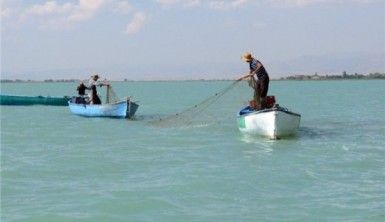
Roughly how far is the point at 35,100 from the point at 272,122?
31609mm

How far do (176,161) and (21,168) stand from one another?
3747mm

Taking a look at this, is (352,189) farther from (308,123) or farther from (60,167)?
(308,123)

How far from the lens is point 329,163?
15961 mm

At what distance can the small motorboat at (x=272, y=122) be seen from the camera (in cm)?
1988

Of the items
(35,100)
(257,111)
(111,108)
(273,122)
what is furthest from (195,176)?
(35,100)

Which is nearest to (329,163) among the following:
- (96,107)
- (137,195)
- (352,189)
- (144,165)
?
(352,189)

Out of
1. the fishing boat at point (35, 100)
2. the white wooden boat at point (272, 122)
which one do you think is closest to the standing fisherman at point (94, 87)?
the white wooden boat at point (272, 122)

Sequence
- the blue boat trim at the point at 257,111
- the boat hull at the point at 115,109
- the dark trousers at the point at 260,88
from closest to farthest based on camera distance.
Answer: the blue boat trim at the point at 257,111 → the dark trousers at the point at 260,88 → the boat hull at the point at 115,109

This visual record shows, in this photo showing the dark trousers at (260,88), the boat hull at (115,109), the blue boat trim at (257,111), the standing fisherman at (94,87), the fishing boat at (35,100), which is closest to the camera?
the blue boat trim at (257,111)

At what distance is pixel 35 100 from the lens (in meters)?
48.4

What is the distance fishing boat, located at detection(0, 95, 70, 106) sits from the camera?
47.2 meters

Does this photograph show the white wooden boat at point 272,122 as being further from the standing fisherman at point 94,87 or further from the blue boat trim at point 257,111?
the standing fisherman at point 94,87

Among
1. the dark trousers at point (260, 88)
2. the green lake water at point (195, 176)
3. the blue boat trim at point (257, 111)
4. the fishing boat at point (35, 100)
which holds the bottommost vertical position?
the green lake water at point (195, 176)

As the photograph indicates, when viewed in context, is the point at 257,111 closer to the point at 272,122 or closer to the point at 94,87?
the point at 272,122
